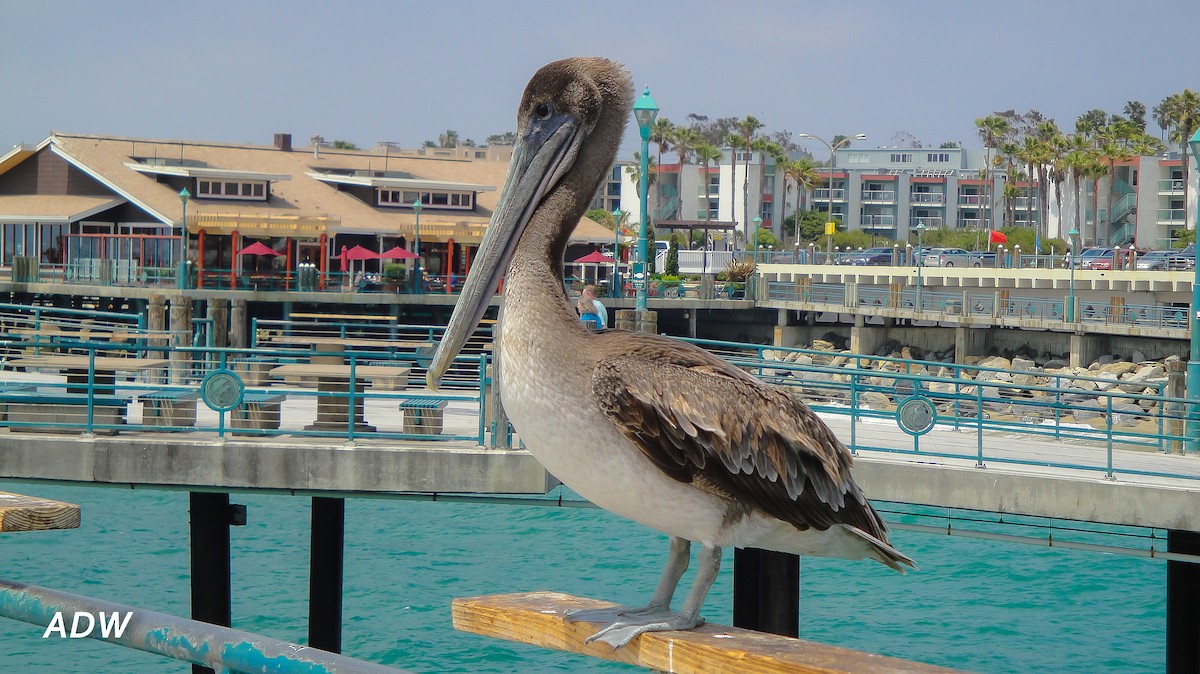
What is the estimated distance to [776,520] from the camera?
3.79 m

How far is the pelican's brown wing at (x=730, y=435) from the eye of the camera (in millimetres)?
3564

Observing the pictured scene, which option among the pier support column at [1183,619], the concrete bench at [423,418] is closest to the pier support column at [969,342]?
the pier support column at [1183,619]

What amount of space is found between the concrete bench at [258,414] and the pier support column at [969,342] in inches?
1626

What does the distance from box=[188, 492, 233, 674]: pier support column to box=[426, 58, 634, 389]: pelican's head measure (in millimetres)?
6422

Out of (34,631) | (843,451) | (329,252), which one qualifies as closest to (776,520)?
(843,451)

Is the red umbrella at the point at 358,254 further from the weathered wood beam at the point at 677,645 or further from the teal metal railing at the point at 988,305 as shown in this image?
the weathered wood beam at the point at 677,645

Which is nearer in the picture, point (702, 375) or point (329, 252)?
point (702, 375)

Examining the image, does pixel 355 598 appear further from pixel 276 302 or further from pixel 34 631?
pixel 276 302

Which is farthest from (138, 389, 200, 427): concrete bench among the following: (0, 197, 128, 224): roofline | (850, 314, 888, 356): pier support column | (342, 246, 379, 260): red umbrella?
(850, 314, 888, 356): pier support column

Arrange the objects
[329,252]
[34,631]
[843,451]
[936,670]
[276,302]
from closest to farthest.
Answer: [936,670] → [843,451] → [34,631] → [276,302] → [329,252]

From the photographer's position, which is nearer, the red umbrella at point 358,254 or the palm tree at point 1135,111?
the red umbrella at point 358,254

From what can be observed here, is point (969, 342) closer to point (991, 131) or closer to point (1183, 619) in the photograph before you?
point (1183, 619)

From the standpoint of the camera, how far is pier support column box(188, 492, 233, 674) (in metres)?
9.51

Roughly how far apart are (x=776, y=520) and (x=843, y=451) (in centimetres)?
42
